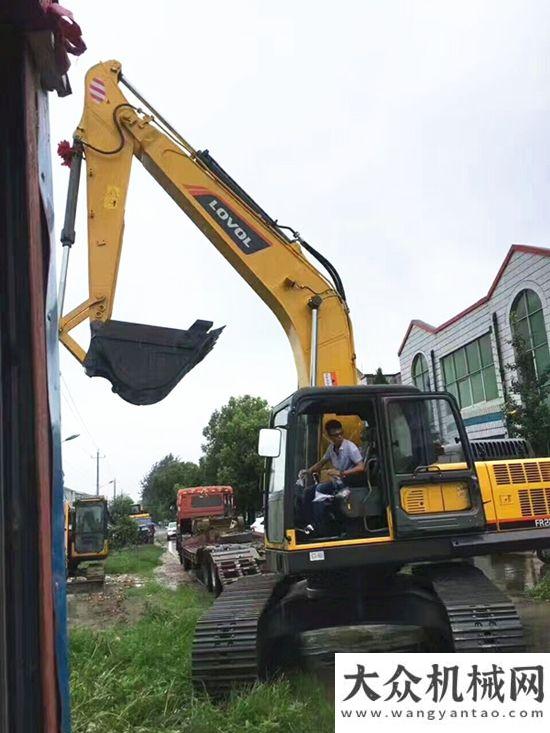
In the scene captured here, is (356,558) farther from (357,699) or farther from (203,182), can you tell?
(203,182)

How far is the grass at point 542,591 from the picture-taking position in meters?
9.52

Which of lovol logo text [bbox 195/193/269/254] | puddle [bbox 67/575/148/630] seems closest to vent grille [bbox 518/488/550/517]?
lovol logo text [bbox 195/193/269/254]

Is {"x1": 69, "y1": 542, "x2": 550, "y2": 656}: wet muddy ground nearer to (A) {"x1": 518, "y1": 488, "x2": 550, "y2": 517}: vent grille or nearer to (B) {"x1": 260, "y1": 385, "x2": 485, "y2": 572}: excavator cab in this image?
(A) {"x1": 518, "y1": 488, "x2": 550, "y2": 517}: vent grille

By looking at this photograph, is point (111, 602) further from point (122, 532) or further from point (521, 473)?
point (122, 532)

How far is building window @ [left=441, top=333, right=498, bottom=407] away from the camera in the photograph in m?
18.3

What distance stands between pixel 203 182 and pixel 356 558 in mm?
3883

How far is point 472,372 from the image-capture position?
63.2 feet

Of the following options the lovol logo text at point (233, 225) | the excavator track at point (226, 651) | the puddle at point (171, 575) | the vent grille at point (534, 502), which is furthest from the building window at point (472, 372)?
the excavator track at point (226, 651)

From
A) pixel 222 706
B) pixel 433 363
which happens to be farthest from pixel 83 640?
pixel 433 363

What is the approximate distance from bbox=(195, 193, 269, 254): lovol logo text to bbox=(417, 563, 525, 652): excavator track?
11.6 ft

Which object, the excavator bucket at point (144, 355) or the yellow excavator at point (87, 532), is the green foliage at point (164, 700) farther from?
the yellow excavator at point (87, 532)

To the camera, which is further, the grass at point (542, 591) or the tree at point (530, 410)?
the tree at point (530, 410)

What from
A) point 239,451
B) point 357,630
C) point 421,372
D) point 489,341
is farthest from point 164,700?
point 239,451

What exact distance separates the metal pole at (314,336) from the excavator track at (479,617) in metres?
2.11
